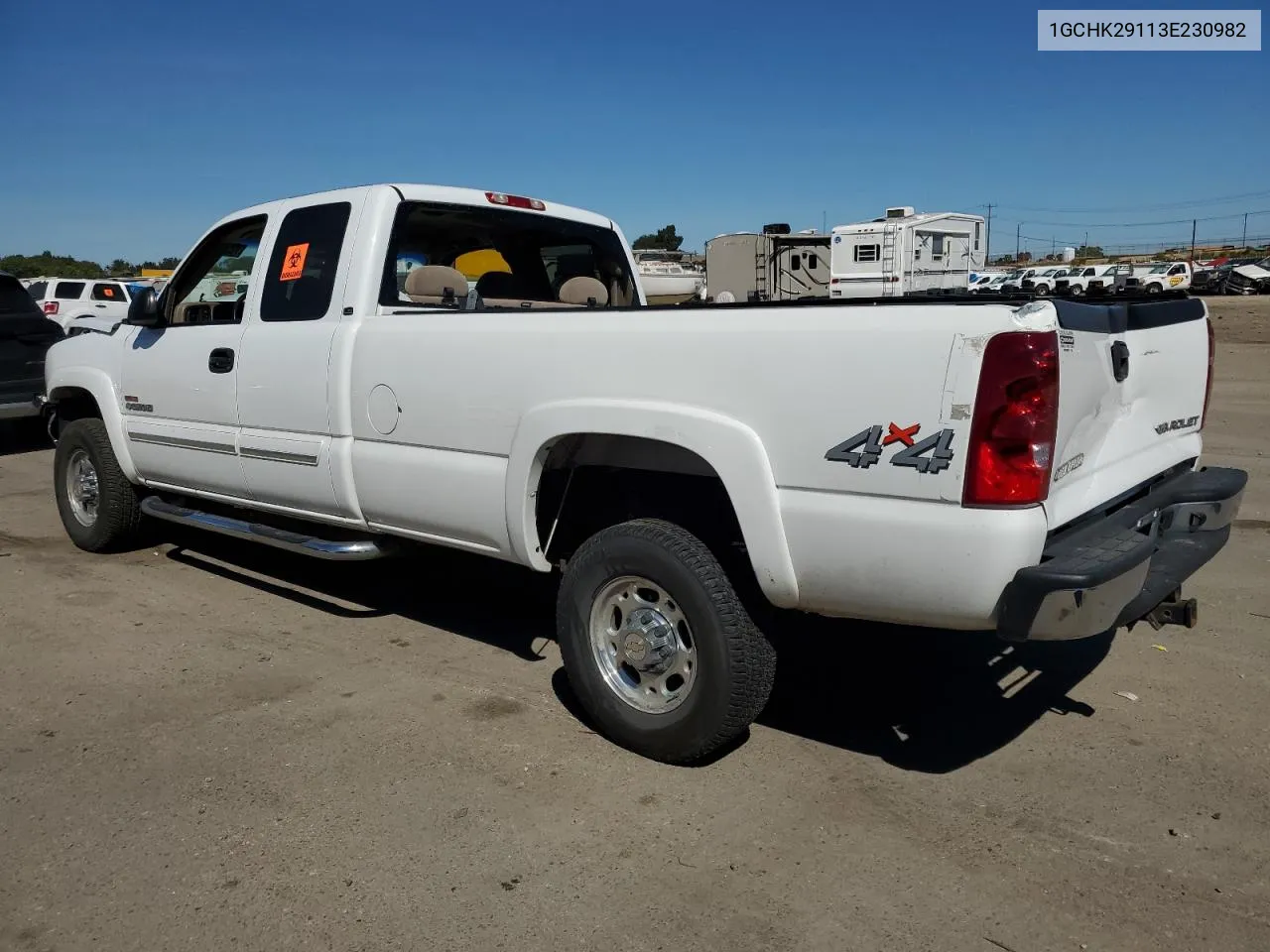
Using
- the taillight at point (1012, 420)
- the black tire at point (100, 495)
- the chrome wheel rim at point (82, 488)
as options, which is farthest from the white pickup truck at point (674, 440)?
the chrome wheel rim at point (82, 488)

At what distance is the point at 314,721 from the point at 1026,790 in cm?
266

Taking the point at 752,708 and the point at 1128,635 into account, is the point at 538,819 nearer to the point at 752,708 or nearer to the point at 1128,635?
the point at 752,708

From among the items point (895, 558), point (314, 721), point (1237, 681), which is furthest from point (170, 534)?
point (1237, 681)

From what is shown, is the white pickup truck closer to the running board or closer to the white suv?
the running board

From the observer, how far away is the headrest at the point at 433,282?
488 centimetres

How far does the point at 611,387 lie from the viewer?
3.61 m

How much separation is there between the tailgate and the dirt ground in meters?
1.01

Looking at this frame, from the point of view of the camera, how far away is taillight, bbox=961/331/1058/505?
284cm

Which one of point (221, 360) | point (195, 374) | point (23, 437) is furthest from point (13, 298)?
point (221, 360)

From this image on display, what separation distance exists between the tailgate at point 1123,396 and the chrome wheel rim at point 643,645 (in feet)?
4.26

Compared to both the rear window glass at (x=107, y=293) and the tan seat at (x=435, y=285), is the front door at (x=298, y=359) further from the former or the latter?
the rear window glass at (x=107, y=293)

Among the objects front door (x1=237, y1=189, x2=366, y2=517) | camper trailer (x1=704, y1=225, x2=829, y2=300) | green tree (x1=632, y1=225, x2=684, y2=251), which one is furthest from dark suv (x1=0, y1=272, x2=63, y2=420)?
green tree (x1=632, y1=225, x2=684, y2=251)

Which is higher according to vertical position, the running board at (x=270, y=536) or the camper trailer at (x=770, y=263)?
the camper trailer at (x=770, y=263)

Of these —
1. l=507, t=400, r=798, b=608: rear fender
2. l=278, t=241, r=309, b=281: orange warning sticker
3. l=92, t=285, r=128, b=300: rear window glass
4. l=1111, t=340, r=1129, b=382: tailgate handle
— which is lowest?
l=507, t=400, r=798, b=608: rear fender
